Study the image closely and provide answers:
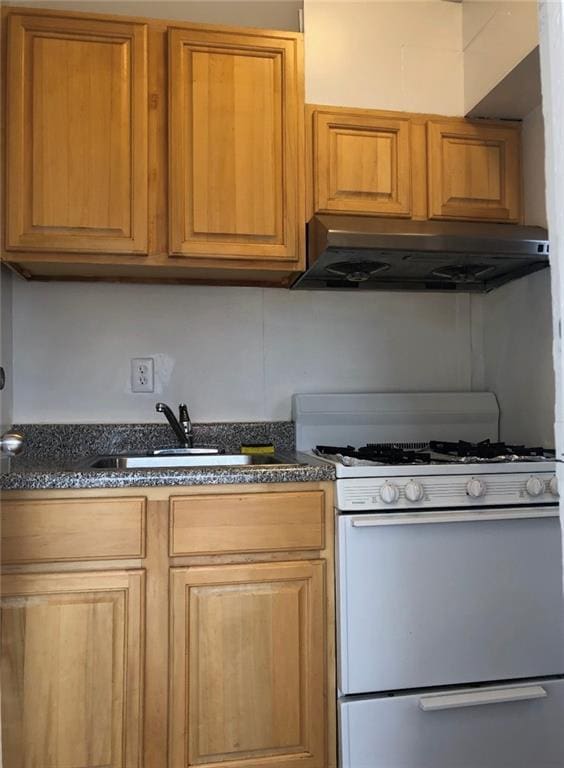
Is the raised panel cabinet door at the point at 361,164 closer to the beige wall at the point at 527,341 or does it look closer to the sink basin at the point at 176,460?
the beige wall at the point at 527,341

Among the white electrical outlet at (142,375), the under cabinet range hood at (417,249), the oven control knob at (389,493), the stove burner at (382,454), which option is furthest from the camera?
the white electrical outlet at (142,375)

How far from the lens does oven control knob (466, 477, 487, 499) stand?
1393 mm

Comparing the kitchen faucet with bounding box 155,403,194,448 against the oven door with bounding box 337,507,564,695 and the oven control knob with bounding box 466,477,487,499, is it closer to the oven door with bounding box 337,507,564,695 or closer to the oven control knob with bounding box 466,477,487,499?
the oven door with bounding box 337,507,564,695

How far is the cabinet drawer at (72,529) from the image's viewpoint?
1.27 meters

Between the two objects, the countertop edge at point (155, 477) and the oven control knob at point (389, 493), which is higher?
the countertop edge at point (155, 477)

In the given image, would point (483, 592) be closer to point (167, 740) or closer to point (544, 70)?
point (167, 740)

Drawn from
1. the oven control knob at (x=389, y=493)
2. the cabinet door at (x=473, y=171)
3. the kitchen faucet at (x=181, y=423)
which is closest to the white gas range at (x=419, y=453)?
the oven control knob at (x=389, y=493)

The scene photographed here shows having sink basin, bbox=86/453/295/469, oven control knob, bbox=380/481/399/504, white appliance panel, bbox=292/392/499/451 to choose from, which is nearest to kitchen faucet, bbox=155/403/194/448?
sink basin, bbox=86/453/295/469

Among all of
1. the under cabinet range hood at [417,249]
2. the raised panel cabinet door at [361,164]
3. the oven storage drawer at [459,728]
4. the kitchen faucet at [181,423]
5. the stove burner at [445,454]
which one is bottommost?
the oven storage drawer at [459,728]

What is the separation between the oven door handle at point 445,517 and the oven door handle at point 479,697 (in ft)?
1.42

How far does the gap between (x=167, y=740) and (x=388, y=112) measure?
192 centimetres

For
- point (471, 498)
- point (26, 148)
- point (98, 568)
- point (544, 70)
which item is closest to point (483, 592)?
point (471, 498)

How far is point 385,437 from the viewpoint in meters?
1.97

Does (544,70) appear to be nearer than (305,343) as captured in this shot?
Yes
